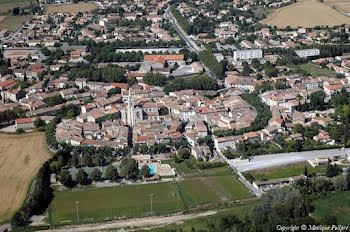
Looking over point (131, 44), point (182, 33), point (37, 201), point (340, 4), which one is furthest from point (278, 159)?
point (340, 4)

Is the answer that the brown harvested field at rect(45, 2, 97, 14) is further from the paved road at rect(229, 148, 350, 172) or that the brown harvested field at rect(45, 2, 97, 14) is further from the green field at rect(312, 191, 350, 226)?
the green field at rect(312, 191, 350, 226)

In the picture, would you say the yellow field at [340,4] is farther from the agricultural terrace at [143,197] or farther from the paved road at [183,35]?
the agricultural terrace at [143,197]

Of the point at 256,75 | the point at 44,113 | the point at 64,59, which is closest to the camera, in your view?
the point at 44,113

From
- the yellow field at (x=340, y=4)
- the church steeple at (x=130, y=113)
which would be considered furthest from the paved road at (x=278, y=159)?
the yellow field at (x=340, y=4)

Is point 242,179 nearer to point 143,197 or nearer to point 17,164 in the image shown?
point 143,197

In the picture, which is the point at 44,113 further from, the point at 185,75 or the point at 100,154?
the point at 185,75

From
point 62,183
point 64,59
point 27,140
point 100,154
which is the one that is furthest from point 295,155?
point 64,59

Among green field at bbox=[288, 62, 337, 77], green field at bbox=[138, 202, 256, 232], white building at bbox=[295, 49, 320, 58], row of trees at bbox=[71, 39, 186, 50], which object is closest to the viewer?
green field at bbox=[138, 202, 256, 232]

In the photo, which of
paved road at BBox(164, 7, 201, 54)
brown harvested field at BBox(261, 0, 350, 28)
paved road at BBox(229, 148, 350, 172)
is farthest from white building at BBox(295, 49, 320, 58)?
paved road at BBox(229, 148, 350, 172)
